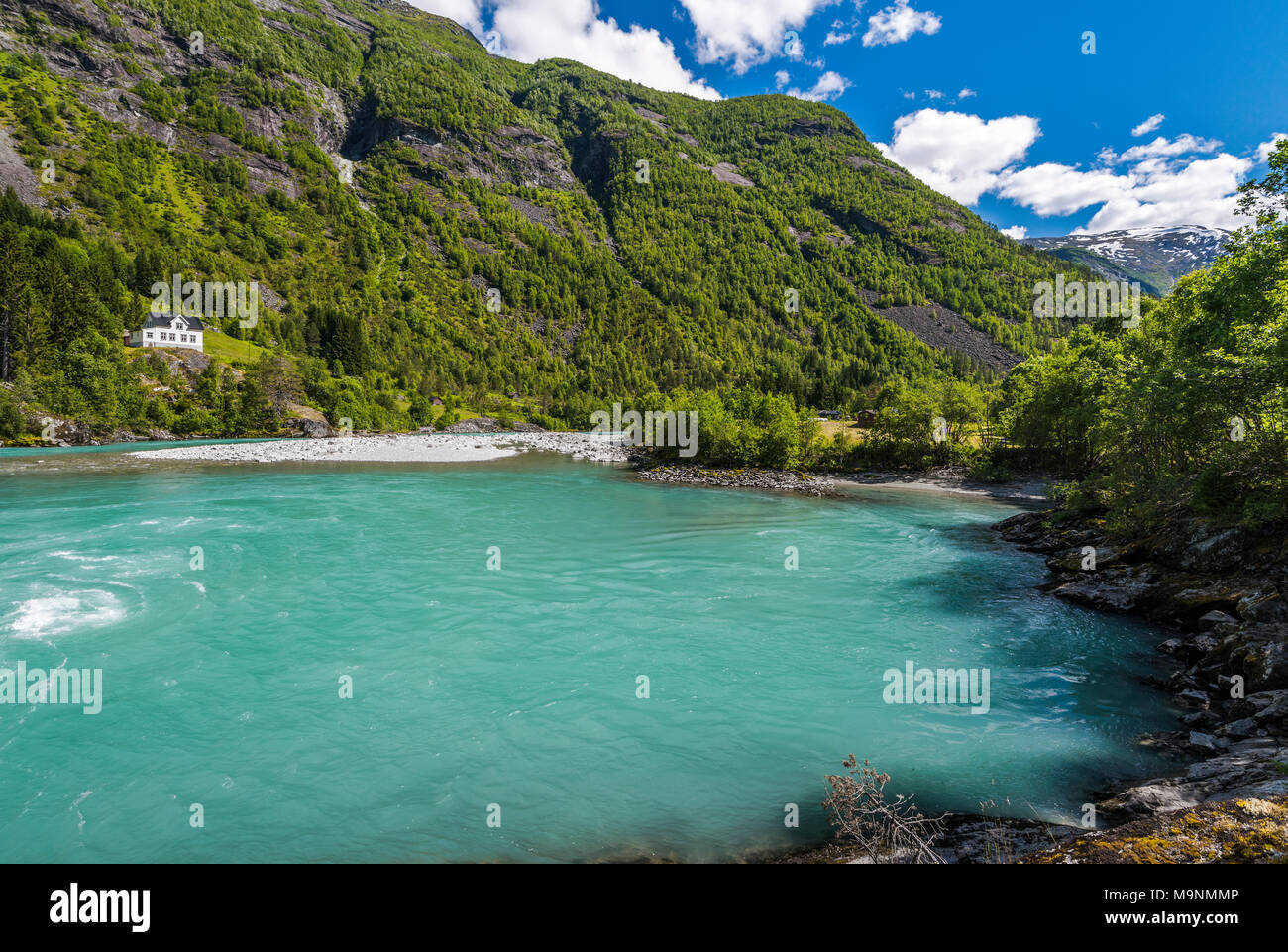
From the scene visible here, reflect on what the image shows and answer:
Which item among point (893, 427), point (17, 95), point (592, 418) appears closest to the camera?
point (893, 427)

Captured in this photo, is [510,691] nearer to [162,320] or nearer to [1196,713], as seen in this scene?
[1196,713]

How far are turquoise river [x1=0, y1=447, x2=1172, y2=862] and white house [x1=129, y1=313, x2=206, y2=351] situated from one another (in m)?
91.3

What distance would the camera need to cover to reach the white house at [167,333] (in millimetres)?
94188

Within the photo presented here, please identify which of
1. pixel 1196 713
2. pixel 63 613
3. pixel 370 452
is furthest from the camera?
pixel 370 452

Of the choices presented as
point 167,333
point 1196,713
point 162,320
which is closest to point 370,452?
point 167,333

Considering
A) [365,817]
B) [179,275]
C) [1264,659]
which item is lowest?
[365,817]

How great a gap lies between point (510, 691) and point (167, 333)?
118 m

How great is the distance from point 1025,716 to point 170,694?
17.2m

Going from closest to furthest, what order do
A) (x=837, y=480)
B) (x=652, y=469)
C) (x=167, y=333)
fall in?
(x=837, y=480)
(x=652, y=469)
(x=167, y=333)

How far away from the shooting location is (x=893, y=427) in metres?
55.9

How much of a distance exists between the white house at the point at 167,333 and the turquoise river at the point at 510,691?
3595 inches

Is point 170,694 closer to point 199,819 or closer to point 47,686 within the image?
point 47,686

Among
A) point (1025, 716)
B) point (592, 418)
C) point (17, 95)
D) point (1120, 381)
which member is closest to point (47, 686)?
point (1025, 716)

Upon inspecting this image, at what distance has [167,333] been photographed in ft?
317
